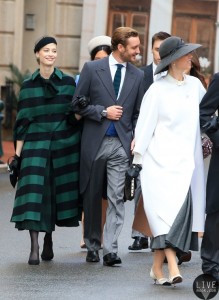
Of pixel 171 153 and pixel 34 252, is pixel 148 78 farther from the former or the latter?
pixel 171 153

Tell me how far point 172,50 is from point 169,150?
2.41 feet

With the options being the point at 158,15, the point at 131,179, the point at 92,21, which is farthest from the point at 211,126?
the point at 158,15

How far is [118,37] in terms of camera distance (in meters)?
12.3

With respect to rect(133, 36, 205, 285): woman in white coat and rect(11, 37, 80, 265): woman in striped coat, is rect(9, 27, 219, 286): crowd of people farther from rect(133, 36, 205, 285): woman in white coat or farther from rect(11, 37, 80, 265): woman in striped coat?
rect(133, 36, 205, 285): woman in white coat

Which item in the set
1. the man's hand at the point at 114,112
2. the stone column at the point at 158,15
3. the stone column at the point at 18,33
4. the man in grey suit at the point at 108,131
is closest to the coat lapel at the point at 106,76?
the man in grey suit at the point at 108,131

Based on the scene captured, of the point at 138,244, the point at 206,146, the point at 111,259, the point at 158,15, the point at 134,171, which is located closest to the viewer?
the point at 134,171

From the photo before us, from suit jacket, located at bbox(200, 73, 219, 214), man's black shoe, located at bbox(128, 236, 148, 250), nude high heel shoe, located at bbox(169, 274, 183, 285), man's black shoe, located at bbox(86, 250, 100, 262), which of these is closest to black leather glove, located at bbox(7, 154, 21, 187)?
man's black shoe, located at bbox(86, 250, 100, 262)

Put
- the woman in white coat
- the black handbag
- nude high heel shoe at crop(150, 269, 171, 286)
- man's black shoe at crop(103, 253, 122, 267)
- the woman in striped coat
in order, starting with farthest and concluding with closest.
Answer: the woman in striped coat, man's black shoe at crop(103, 253, 122, 267), the black handbag, nude high heel shoe at crop(150, 269, 171, 286), the woman in white coat

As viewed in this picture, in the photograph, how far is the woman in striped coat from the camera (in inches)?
483

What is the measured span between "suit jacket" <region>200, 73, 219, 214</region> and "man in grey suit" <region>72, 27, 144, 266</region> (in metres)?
1.43

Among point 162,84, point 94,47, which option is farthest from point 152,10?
point 162,84

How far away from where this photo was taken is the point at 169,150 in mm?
10891

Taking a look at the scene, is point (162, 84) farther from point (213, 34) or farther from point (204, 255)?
point (213, 34)

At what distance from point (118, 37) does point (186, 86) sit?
4.82 ft
